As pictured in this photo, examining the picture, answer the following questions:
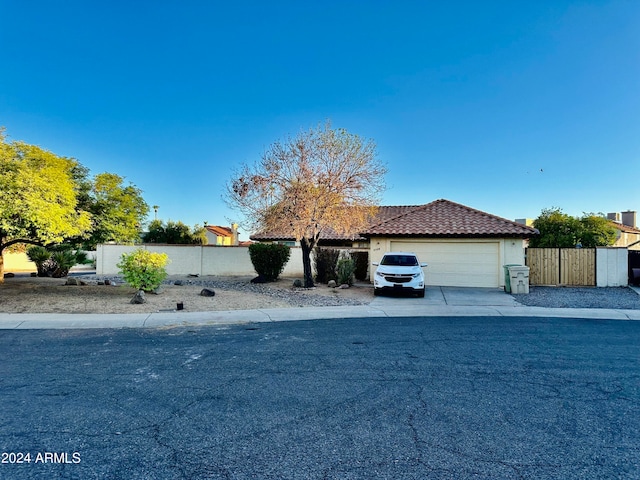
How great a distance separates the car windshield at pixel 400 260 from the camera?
1688 centimetres

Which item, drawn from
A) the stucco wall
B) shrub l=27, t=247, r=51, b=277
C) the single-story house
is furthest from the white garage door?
shrub l=27, t=247, r=51, b=277

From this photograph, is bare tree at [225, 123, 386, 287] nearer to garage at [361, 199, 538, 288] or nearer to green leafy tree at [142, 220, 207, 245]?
garage at [361, 199, 538, 288]

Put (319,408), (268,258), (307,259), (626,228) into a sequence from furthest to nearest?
(626,228) → (268,258) → (307,259) → (319,408)

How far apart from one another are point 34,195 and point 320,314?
29.8 feet

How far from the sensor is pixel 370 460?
3494mm

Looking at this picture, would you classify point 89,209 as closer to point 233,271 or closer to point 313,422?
point 233,271

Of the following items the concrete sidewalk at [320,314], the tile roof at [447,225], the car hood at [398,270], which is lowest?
the concrete sidewalk at [320,314]

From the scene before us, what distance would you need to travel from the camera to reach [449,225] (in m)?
20.6

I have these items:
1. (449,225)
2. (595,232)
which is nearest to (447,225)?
(449,225)

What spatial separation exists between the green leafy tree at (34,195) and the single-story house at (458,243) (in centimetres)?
1294

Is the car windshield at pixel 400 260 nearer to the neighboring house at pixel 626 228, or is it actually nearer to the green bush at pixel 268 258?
the green bush at pixel 268 258

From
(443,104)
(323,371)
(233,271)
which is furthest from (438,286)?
(323,371)

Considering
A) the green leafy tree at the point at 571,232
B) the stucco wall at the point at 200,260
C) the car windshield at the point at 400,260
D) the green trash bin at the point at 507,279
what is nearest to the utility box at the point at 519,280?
the green trash bin at the point at 507,279

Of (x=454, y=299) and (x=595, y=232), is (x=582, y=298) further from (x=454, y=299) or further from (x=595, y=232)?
(x=595, y=232)
